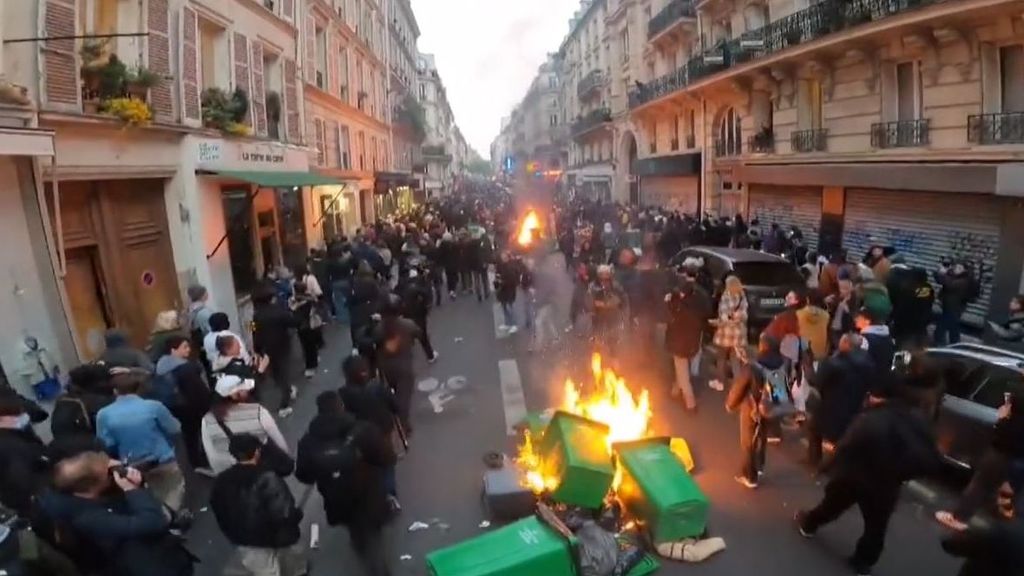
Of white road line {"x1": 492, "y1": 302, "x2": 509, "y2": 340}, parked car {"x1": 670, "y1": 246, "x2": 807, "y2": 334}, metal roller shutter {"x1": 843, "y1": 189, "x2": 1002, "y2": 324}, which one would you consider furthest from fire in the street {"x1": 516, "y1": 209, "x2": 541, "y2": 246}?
parked car {"x1": 670, "y1": 246, "x2": 807, "y2": 334}

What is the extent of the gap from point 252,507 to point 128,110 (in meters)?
8.02

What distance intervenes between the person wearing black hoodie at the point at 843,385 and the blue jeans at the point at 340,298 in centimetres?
959

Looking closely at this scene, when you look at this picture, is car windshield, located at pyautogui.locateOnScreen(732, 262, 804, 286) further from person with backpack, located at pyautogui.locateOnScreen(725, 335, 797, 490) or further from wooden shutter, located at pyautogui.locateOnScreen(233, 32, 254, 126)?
wooden shutter, located at pyautogui.locateOnScreen(233, 32, 254, 126)

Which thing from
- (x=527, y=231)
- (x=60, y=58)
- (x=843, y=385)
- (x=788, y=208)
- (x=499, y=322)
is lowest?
(x=499, y=322)

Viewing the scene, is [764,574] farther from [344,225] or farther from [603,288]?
[344,225]

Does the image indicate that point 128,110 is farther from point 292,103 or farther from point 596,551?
point 596,551

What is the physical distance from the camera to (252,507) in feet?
15.4

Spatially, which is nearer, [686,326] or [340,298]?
[686,326]

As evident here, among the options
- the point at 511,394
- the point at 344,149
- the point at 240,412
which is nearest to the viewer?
the point at 240,412

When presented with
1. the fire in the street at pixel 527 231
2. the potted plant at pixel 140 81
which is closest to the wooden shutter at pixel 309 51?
the fire in the street at pixel 527 231

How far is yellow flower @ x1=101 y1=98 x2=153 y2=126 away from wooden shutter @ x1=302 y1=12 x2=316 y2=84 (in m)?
10.6

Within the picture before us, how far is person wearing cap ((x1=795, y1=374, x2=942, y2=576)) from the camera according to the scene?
528cm

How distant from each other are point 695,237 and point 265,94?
36.5ft

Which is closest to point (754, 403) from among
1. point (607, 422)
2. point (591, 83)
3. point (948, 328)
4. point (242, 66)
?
point (607, 422)
